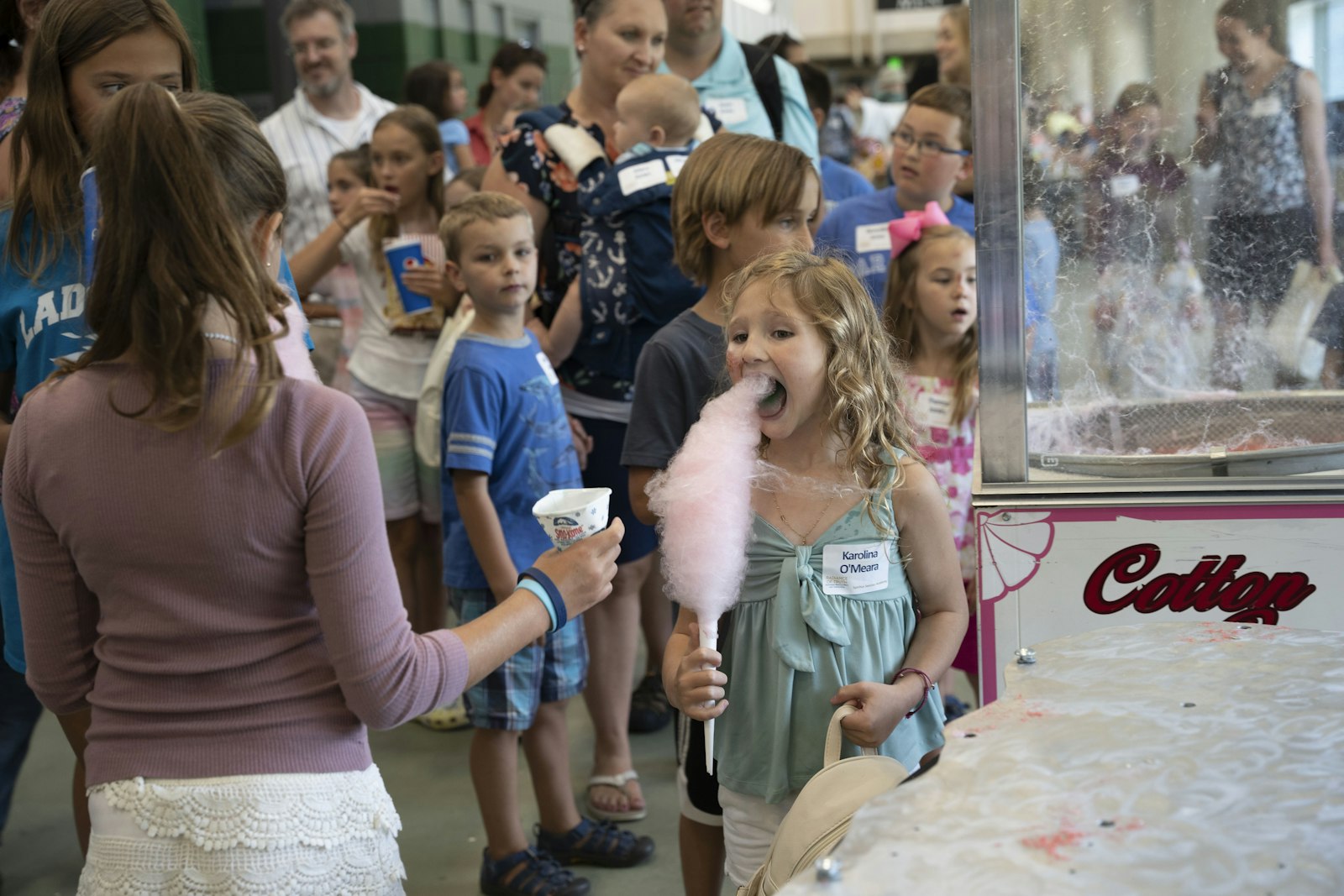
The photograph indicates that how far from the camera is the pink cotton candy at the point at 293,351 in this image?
53.7 inches

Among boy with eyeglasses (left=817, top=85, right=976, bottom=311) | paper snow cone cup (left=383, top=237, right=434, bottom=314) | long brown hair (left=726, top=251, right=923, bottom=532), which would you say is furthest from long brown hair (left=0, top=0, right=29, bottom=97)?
boy with eyeglasses (left=817, top=85, right=976, bottom=311)

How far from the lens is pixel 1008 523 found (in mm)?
1858

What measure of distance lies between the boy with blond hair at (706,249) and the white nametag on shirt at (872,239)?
97 centimetres

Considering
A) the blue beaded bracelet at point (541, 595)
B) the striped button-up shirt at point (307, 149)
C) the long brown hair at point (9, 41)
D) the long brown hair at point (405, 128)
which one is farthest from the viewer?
the striped button-up shirt at point (307, 149)

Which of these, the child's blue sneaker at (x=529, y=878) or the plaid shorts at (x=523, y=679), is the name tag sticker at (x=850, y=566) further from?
the child's blue sneaker at (x=529, y=878)

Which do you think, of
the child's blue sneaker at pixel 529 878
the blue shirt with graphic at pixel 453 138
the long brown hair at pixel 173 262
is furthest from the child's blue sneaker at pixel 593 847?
the blue shirt with graphic at pixel 453 138

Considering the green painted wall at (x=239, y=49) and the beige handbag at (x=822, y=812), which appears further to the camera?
the green painted wall at (x=239, y=49)

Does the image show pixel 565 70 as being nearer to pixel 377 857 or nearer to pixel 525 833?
pixel 525 833

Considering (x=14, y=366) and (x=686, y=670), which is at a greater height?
(x=14, y=366)

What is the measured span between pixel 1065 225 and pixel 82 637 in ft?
4.97

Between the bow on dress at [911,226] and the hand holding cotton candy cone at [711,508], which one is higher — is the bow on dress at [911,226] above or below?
above

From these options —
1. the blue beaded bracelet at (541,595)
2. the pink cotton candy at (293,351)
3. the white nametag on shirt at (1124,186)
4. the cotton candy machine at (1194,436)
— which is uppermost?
the white nametag on shirt at (1124,186)

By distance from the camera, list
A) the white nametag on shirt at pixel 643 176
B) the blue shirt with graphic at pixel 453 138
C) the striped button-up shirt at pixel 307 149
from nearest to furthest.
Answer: the white nametag on shirt at pixel 643 176
the striped button-up shirt at pixel 307 149
the blue shirt with graphic at pixel 453 138

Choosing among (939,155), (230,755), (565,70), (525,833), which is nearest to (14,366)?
(230,755)
